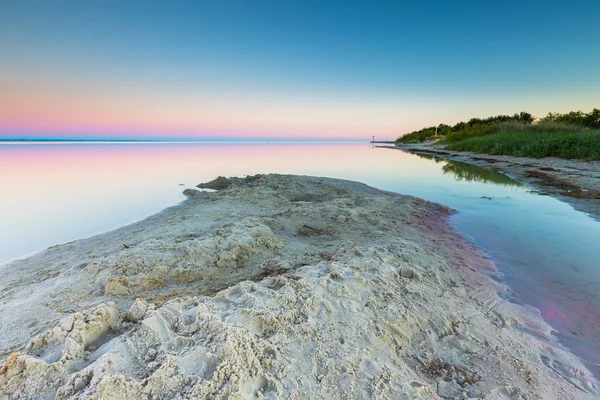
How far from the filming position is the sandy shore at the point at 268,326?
5.34ft

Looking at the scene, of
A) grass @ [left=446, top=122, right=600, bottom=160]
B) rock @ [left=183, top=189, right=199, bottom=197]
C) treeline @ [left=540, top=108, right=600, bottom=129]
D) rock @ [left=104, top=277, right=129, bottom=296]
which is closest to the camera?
rock @ [left=104, top=277, right=129, bottom=296]

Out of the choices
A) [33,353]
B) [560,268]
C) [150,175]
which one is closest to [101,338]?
[33,353]

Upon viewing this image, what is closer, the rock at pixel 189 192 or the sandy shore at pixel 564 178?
the sandy shore at pixel 564 178

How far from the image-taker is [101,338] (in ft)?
6.32

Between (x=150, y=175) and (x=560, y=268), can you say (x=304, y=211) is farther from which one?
(x=150, y=175)

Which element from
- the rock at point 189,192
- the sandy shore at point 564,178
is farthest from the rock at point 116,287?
the sandy shore at point 564,178

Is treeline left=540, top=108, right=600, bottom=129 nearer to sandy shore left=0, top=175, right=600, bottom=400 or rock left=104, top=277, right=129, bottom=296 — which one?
sandy shore left=0, top=175, right=600, bottom=400

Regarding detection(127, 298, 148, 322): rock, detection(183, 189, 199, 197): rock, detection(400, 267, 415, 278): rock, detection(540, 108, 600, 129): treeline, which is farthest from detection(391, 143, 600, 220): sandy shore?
detection(540, 108, 600, 129): treeline

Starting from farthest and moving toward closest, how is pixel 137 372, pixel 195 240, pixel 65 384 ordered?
pixel 195 240 < pixel 137 372 < pixel 65 384

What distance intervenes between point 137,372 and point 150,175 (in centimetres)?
1312

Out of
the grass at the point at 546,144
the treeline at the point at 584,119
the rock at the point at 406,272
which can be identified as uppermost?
the treeline at the point at 584,119

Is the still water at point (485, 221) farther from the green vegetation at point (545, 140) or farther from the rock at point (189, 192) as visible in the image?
the green vegetation at point (545, 140)

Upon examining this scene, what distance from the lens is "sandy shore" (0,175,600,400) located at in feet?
5.34

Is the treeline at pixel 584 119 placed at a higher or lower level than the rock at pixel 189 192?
higher
